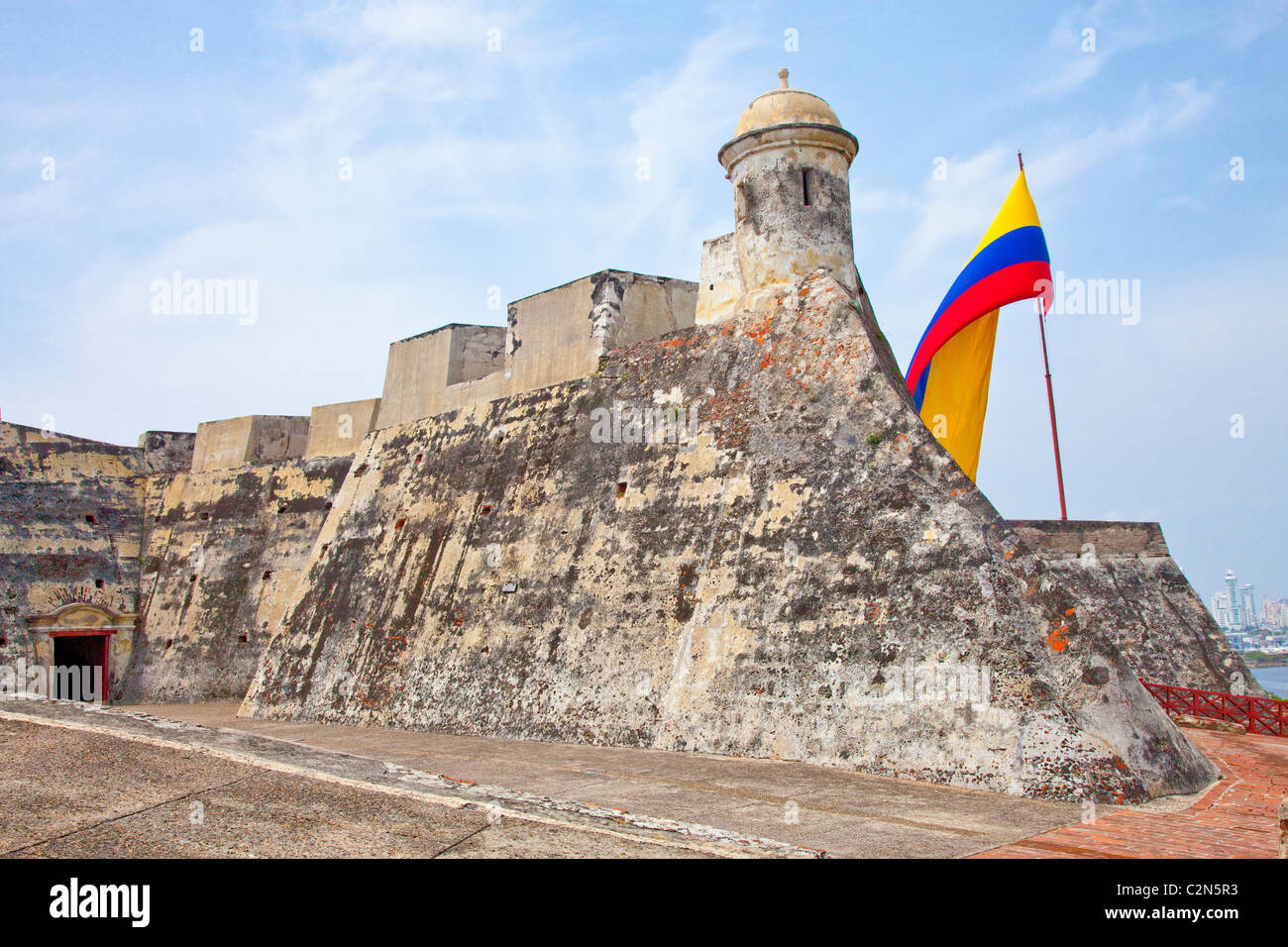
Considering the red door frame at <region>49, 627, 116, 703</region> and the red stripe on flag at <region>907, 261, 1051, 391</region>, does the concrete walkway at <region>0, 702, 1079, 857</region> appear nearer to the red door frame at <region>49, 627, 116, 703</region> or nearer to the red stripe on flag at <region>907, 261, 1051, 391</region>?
the red stripe on flag at <region>907, 261, 1051, 391</region>

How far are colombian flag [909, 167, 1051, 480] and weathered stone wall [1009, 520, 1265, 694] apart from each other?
396cm

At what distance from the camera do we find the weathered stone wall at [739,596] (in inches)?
255

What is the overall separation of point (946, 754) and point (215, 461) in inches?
593

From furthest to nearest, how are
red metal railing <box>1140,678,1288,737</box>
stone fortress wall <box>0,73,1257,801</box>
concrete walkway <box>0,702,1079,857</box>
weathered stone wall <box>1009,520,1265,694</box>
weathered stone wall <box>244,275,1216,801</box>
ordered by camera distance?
1. weathered stone wall <box>1009,520,1265,694</box>
2. red metal railing <box>1140,678,1288,737</box>
3. stone fortress wall <box>0,73,1257,801</box>
4. weathered stone wall <box>244,275,1216,801</box>
5. concrete walkway <box>0,702,1079,857</box>

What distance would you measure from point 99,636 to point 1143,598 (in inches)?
664

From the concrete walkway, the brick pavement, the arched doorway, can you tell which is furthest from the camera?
the arched doorway

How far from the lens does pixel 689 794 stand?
5.98 meters

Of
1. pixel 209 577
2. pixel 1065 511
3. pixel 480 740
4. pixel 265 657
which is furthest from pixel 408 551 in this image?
A: pixel 1065 511

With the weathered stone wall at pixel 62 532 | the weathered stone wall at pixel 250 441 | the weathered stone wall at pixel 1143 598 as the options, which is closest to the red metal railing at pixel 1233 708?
the weathered stone wall at pixel 1143 598

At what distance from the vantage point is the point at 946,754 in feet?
21.3

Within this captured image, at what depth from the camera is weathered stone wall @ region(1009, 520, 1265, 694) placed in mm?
14219

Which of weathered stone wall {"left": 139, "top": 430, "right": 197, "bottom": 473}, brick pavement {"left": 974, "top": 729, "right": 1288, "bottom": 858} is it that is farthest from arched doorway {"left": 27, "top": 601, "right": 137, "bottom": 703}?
brick pavement {"left": 974, "top": 729, "right": 1288, "bottom": 858}

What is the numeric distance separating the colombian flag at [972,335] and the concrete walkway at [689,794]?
509 cm
